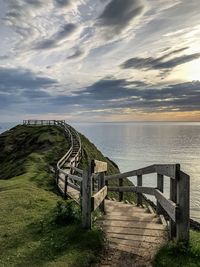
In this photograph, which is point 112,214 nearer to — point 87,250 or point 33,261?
point 87,250

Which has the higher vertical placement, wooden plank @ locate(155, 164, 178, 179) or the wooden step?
wooden plank @ locate(155, 164, 178, 179)

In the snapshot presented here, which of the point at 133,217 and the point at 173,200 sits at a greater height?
the point at 173,200

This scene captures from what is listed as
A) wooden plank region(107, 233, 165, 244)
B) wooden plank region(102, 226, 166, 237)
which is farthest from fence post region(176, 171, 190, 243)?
wooden plank region(102, 226, 166, 237)

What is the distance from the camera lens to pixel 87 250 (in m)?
7.52

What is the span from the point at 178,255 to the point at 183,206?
1.03 meters

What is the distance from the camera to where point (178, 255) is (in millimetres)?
6801

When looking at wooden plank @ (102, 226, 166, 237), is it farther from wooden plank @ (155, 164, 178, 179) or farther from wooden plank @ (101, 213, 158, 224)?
wooden plank @ (155, 164, 178, 179)

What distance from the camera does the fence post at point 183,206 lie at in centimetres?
688

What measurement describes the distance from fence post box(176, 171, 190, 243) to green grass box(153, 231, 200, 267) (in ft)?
0.66

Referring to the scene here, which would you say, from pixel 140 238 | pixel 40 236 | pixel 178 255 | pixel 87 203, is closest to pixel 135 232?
pixel 140 238

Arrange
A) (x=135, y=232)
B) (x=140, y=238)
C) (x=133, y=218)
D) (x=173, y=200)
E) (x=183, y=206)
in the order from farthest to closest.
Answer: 1. (x=133, y=218)
2. (x=135, y=232)
3. (x=140, y=238)
4. (x=173, y=200)
5. (x=183, y=206)

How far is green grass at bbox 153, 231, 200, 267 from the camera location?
652 centimetres

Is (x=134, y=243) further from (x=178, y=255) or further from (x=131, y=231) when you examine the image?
(x=178, y=255)

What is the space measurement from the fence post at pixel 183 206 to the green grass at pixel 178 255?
0.66 ft
